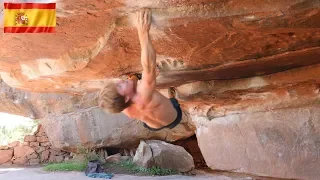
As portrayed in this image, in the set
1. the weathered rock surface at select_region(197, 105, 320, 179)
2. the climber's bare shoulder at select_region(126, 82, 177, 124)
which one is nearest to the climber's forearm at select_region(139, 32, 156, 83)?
the climber's bare shoulder at select_region(126, 82, 177, 124)

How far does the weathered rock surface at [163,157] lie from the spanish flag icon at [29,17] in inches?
240

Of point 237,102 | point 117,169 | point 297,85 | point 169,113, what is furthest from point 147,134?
point 169,113

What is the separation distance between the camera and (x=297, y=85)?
4441 millimetres

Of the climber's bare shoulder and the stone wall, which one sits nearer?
the climber's bare shoulder

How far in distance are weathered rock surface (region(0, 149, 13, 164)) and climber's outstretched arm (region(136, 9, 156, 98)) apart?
8.31m

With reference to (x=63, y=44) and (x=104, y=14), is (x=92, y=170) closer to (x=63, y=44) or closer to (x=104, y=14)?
(x=63, y=44)

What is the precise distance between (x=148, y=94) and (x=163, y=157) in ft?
19.8

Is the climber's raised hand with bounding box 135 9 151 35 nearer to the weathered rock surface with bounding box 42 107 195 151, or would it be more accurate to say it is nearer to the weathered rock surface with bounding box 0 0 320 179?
the weathered rock surface with bounding box 0 0 320 179

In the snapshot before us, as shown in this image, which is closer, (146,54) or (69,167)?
(146,54)

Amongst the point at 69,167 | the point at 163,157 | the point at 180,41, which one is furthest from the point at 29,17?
the point at 69,167

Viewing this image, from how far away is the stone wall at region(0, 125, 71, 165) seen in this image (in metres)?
10.4

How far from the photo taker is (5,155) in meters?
10.3

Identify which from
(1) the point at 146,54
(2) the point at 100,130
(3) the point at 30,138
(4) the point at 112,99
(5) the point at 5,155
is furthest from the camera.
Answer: (3) the point at 30,138

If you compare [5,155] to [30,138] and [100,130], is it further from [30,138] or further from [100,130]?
[100,130]
